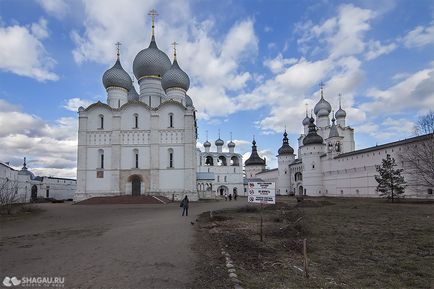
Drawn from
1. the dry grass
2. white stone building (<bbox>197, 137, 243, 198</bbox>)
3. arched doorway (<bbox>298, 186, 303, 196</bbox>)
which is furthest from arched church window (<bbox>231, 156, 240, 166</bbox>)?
the dry grass

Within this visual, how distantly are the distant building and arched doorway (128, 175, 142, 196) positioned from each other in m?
16.0

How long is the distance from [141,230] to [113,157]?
91.9ft

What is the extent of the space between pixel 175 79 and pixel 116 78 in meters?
7.96

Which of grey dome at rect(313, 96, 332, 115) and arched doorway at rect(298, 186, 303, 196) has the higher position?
grey dome at rect(313, 96, 332, 115)

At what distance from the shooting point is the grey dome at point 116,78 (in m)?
43.3

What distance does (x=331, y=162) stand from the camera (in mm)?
55719

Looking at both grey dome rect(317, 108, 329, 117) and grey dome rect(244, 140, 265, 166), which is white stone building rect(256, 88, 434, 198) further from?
grey dome rect(244, 140, 265, 166)

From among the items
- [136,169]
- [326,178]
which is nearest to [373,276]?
[136,169]

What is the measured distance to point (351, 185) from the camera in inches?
1939

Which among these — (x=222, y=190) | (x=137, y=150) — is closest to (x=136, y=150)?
(x=137, y=150)

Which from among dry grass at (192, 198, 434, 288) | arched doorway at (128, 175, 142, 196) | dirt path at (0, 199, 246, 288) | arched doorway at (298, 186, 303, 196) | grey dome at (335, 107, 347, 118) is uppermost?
grey dome at (335, 107, 347, 118)

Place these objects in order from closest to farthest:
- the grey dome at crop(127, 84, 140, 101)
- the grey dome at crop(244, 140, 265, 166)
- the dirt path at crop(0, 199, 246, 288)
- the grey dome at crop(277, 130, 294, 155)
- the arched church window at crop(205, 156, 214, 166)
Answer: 1. the dirt path at crop(0, 199, 246, 288)
2. the grey dome at crop(127, 84, 140, 101)
3. the grey dome at crop(277, 130, 294, 155)
4. the arched church window at crop(205, 156, 214, 166)
5. the grey dome at crop(244, 140, 265, 166)

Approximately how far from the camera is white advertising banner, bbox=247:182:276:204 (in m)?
10.2

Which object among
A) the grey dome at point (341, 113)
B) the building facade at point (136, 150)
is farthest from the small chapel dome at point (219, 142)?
the building facade at point (136, 150)
